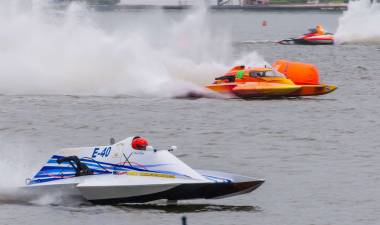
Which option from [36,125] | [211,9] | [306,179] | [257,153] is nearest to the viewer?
[306,179]

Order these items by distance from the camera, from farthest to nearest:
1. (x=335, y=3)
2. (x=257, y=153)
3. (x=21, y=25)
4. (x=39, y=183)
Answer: (x=335, y=3)
(x=21, y=25)
(x=257, y=153)
(x=39, y=183)

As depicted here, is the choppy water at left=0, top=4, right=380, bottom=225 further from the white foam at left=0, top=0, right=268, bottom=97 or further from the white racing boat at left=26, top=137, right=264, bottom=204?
the white foam at left=0, top=0, right=268, bottom=97

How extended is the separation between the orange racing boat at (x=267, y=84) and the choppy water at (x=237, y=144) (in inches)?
13.3

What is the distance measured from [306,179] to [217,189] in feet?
11.1

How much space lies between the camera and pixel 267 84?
2936 centimetres

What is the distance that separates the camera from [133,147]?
597 inches

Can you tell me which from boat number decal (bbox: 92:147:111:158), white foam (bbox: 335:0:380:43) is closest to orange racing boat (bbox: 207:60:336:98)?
boat number decal (bbox: 92:147:111:158)

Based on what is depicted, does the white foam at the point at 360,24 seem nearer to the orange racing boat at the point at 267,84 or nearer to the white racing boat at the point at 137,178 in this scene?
the orange racing boat at the point at 267,84

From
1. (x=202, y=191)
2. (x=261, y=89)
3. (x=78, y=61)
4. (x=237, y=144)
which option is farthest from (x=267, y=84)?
(x=202, y=191)

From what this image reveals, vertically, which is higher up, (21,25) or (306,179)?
(21,25)

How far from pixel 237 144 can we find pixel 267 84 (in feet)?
23.6

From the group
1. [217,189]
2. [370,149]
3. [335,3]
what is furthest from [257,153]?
[335,3]

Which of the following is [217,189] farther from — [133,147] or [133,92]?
[133,92]

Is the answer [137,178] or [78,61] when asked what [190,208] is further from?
[78,61]
